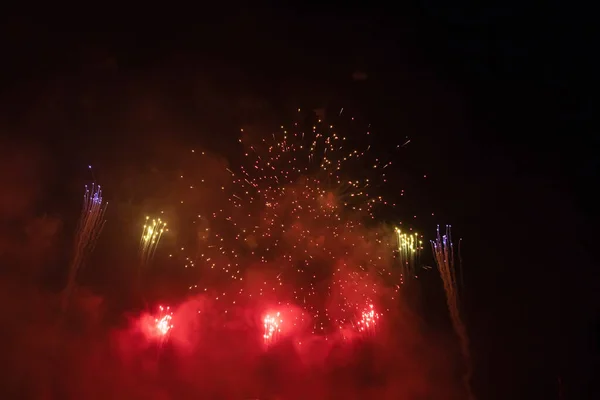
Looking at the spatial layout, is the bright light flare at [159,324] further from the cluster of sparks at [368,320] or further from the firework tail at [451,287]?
the firework tail at [451,287]

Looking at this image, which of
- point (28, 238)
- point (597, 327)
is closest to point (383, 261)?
point (597, 327)

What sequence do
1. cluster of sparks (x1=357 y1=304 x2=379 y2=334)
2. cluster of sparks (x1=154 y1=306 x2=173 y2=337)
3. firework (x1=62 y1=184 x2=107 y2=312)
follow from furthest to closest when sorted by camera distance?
cluster of sparks (x1=357 y1=304 x2=379 y2=334), cluster of sparks (x1=154 y1=306 x2=173 y2=337), firework (x1=62 y1=184 x2=107 y2=312)

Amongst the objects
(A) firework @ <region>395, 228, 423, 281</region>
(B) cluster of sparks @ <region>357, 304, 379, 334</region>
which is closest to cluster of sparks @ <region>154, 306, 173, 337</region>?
(B) cluster of sparks @ <region>357, 304, 379, 334</region>

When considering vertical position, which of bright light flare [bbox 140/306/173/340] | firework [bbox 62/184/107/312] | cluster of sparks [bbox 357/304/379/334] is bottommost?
bright light flare [bbox 140/306/173/340]

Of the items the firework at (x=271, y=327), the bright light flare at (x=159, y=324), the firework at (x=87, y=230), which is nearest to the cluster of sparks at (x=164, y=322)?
the bright light flare at (x=159, y=324)

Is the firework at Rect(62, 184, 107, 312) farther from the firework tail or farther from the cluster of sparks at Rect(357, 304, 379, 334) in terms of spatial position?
the firework tail

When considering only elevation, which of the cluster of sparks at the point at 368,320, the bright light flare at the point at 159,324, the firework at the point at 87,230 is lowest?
the bright light flare at the point at 159,324

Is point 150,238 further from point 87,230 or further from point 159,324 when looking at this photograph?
point 159,324
